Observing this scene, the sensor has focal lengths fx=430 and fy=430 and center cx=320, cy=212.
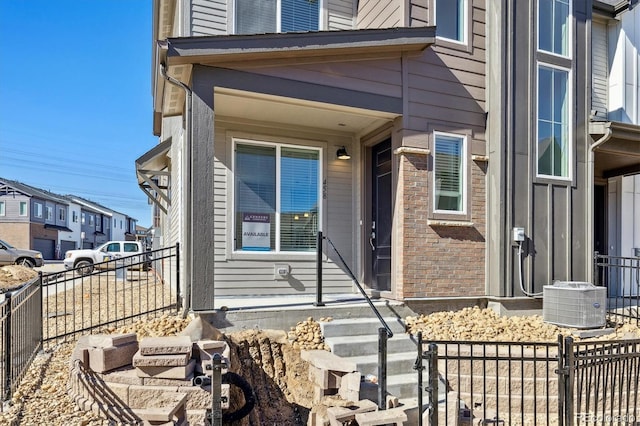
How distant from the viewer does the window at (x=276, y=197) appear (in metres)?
6.70

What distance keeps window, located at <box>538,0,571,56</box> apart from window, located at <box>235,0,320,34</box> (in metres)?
3.74

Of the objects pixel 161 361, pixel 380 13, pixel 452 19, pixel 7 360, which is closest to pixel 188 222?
pixel 161 361

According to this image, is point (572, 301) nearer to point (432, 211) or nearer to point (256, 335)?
point (432, 211)

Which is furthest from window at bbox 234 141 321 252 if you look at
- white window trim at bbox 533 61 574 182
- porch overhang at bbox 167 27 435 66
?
white window trim at bbox 533 61 574 182

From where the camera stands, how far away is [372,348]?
5133mm

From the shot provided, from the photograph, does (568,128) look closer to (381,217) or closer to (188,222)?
(381,217)

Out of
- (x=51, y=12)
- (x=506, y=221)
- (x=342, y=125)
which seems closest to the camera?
(x=506, y=221)

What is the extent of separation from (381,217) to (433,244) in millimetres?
1028

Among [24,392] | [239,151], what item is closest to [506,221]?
[239,151]

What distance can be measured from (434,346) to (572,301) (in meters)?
3.53

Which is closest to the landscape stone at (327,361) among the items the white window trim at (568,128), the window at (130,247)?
the white window trim at (568,128)

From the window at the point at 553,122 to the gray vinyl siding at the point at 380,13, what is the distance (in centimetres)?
253

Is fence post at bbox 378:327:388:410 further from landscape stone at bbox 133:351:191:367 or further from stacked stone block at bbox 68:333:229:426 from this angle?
landscape stone at bbox 133:351:191:367

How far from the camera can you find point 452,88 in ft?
21.6
